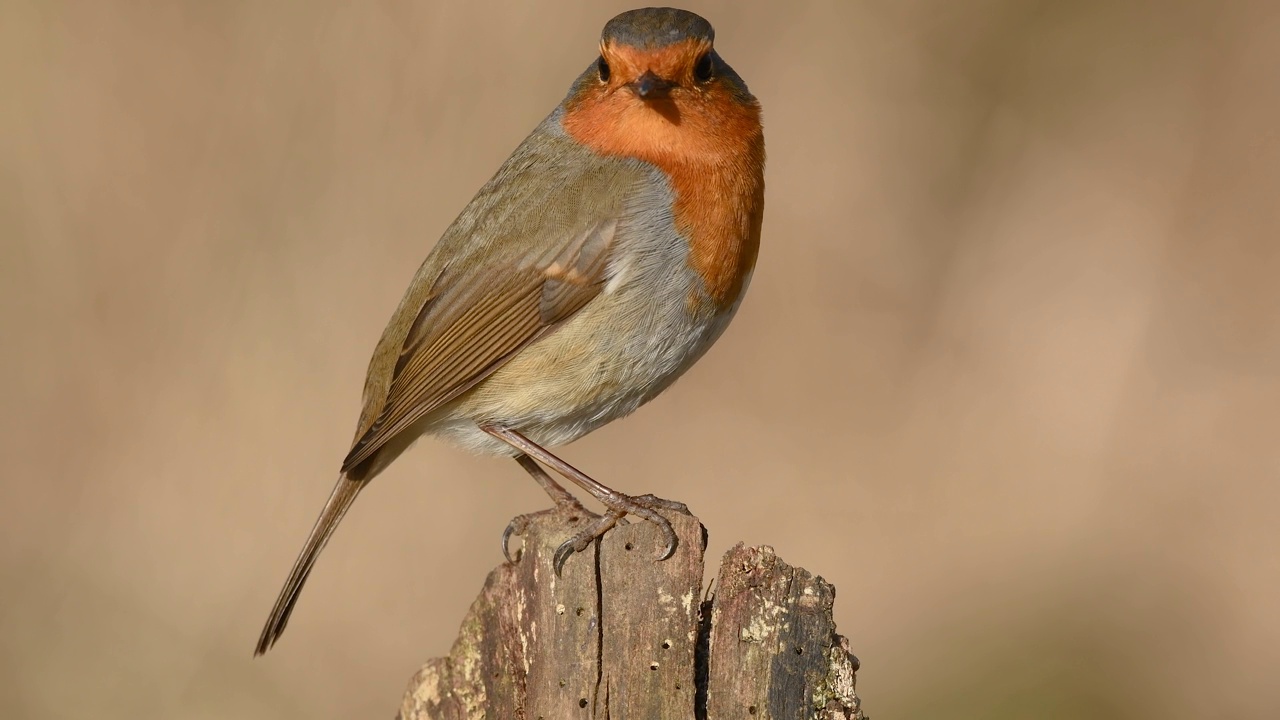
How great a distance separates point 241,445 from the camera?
7.09m

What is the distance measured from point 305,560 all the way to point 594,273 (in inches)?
55.2

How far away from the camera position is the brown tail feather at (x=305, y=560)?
477 cm

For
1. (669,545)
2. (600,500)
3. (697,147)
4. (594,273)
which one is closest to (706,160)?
(697,147)

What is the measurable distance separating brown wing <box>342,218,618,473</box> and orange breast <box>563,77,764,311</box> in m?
0.27

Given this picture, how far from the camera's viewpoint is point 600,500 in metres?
4.29

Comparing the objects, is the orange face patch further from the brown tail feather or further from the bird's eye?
the brown tail feather

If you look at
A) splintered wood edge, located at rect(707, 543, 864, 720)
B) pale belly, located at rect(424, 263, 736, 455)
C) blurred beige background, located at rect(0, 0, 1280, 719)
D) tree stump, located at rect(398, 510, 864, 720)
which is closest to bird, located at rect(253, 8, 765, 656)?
pale belly, located at rect(424, 263, 736, 455)

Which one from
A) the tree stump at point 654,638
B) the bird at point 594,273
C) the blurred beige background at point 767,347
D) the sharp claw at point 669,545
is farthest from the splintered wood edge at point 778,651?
the blurred beige background at point 767,347

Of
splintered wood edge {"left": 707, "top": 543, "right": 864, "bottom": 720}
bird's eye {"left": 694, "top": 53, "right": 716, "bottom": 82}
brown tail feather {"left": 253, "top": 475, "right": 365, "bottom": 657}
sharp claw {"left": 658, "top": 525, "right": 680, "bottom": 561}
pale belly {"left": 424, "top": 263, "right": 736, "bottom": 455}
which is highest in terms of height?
bird's eye {"left": 694, "top": 53, "right": 716, "bottom": 82}

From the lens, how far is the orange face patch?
4391 millimetres

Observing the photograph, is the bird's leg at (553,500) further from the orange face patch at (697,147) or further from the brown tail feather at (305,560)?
the orange face patch at (697,147)

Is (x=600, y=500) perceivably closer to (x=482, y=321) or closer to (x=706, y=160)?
(x=482, y=321)

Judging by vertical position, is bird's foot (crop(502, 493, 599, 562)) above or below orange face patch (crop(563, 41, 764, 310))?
below

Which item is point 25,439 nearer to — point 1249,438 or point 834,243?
point 834,243
